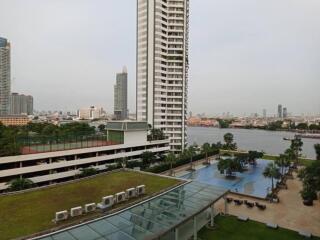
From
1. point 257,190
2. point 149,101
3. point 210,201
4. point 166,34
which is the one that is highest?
point 166,34

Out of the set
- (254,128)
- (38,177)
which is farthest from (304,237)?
(254,128)

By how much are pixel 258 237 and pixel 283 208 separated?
9161mm

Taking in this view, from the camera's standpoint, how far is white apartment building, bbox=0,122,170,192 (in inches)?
1245

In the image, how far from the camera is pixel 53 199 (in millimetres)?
19516

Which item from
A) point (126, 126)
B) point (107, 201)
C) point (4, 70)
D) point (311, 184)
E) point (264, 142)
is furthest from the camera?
point (4, 70)

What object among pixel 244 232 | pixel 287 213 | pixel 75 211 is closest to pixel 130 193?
pixel 75 211

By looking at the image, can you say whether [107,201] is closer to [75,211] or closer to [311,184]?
[75,211]

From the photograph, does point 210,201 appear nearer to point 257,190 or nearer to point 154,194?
point 154,194

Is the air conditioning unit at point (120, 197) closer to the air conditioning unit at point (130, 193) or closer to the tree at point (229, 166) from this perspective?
the air conditioning unit at point (130, 193)

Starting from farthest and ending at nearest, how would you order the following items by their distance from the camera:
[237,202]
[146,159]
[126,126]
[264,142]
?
[264,142]
[126,126]
[146,159]
[237,202]

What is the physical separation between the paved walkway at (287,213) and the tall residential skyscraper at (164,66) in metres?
37.9

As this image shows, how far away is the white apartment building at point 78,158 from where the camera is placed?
31.6 m

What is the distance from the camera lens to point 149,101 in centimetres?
6656

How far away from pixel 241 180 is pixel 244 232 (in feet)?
67.1
